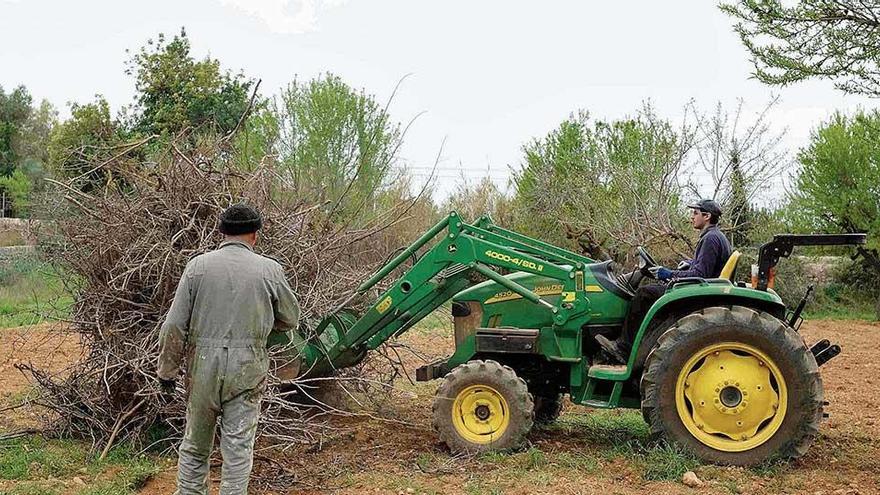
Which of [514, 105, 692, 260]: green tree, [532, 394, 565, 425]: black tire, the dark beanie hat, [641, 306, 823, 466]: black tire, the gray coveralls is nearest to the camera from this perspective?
the gray coveralls

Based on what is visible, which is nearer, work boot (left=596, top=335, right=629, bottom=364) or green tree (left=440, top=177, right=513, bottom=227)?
work boot (left=596, top=335, right=629, bottom=364)

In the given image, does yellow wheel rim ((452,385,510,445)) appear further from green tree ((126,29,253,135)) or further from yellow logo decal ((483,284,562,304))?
green tree ((126,29,253,135))

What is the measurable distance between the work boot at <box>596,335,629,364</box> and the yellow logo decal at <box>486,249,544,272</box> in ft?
2.30

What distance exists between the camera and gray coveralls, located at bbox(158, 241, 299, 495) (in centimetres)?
514

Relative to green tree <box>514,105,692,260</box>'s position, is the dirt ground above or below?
below

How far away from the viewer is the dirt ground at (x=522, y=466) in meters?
6.15

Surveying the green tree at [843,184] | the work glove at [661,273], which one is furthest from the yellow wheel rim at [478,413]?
the green tree at [843,184]

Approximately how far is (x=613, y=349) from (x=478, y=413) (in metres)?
1.13

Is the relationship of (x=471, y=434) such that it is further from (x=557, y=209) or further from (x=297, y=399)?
(x=557, y=209)

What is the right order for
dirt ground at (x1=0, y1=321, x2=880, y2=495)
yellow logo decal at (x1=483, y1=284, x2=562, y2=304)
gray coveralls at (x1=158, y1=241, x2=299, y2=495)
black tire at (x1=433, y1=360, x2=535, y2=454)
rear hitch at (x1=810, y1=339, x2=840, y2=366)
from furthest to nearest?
yellow logo decal at (x1=483, y1=284, x2=562, y2=304), rear hitch at (x1=810, y1=339, x2=840, y2=366), black tire at (x1=433, y1=360, x2=535, y2=454), dirt ground at (x1=0, y1=321, x2=880, y2=495), gray coveralls at (x1=158, y1=241, x2=299, y2=495)

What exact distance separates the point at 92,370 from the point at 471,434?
9.60ft

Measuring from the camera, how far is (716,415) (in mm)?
6680

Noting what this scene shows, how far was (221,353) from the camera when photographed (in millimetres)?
5133

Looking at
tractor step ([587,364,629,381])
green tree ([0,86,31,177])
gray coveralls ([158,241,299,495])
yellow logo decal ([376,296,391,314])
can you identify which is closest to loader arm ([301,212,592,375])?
yellow logo decal ([376,296,391,314])
